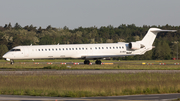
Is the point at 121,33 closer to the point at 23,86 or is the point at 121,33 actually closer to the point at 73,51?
the point at 73,51

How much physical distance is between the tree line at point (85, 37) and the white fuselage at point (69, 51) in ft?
122

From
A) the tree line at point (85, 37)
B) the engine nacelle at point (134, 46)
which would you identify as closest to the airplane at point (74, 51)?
the engine nacelle at point (134, 46)

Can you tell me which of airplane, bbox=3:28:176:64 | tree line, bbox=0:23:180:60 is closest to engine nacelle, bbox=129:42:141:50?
airplane, bbox=3:28:176:64

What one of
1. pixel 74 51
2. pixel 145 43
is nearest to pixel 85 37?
pixel 145 43

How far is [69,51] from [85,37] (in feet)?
340

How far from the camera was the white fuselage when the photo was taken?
138ft

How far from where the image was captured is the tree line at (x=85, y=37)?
9356cm

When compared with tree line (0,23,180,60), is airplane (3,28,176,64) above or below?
below

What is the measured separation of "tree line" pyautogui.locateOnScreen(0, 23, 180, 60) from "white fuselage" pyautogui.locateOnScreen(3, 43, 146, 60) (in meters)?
37.1

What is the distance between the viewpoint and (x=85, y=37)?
146500 mm

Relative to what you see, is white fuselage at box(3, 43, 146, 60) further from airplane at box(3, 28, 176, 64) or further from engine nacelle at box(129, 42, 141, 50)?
engine nacelle at box(129, 42, 141, 50)

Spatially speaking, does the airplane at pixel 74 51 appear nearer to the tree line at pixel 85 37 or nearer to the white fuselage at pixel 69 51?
the white fuselage at pixel 69 51

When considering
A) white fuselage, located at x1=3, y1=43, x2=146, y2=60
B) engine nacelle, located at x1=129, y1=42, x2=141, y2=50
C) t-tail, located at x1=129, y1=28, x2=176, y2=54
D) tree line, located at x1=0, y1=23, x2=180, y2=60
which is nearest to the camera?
white fuselage, located at x1=3, y1=43, x2=146, y2=60

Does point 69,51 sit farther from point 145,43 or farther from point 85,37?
point 85,37
